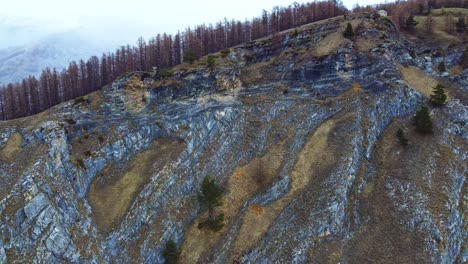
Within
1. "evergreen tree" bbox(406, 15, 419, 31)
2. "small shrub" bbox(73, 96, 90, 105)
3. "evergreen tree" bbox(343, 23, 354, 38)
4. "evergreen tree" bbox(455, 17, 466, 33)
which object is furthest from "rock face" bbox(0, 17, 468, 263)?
"evergreen tree" bbox(455, 17, 466, 33)

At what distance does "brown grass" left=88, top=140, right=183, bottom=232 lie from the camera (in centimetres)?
4522

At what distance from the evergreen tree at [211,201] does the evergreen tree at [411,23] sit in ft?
239

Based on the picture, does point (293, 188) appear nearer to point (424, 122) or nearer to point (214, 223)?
point (214, 223)

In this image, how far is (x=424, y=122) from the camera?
4828 cm

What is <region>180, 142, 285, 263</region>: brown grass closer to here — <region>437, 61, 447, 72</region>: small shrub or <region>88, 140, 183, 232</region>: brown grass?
<region>88, 140, 183, 232</region>: brown grass

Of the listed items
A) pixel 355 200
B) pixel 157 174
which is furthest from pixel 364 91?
pixel 157 174

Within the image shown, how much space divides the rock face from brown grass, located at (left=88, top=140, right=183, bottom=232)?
0.74 ft

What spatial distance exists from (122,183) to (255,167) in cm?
2205

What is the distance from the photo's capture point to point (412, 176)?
42875 mm

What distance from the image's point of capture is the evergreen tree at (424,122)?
48100 mm

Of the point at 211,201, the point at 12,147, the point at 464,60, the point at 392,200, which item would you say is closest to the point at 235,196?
the point at 211,201

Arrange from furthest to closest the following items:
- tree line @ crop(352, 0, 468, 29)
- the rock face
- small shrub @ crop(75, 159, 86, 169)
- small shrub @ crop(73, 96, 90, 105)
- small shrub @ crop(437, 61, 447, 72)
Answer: tree line @ crop(352, 0, 468, 29), small shrub @ crop(437, 61, 447, 72), small shrub @ crop(73, 96, 90, 105), small shrub @ crop(75, 159, 86, 169), the rock face

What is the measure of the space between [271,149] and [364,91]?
21.4m

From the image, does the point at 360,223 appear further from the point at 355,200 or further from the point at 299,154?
the point at 299,154
